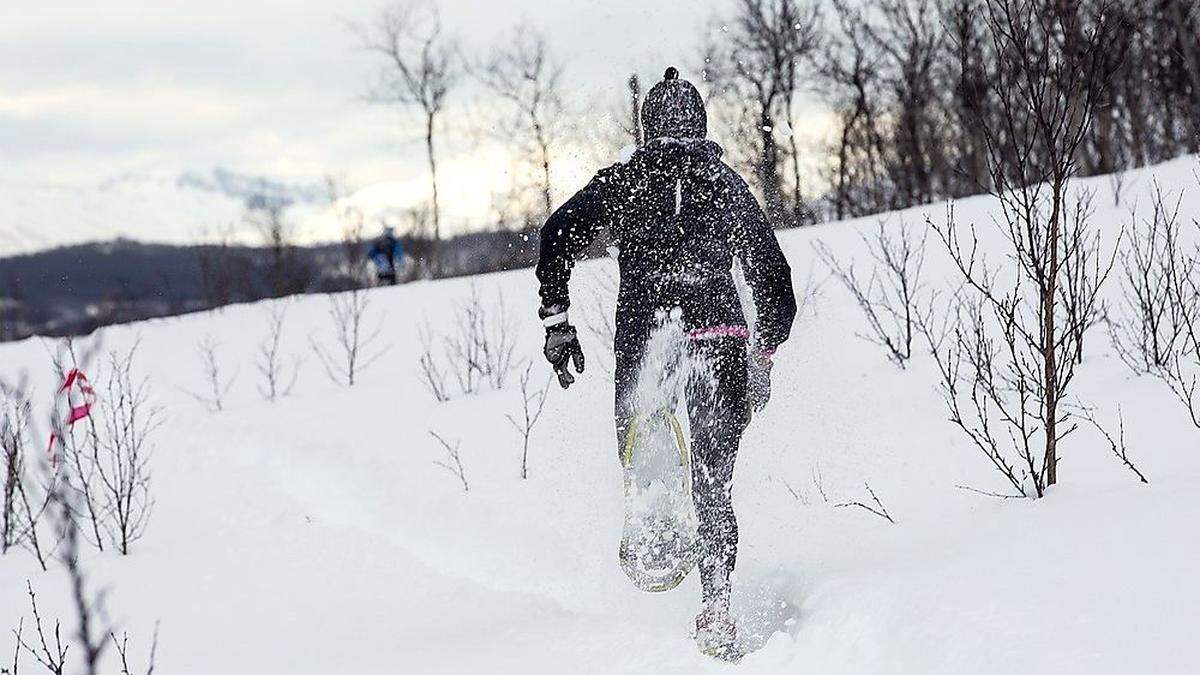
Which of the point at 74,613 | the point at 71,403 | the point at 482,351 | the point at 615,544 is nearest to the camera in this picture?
the point at 615,544

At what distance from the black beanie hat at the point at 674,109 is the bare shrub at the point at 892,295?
3.71 metres

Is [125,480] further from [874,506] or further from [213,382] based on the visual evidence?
[874,506]

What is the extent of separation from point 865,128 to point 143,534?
2042cm

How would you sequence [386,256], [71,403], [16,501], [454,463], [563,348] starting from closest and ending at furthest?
1. [563,348]
2. [71,403]
3. [16,501]
4. [454,463]
5. [386,256]

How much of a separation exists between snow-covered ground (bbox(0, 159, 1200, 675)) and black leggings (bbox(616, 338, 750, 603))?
0.29 metres

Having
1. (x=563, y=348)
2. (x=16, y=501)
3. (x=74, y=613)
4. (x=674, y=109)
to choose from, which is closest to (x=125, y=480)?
(x=16, y=501)

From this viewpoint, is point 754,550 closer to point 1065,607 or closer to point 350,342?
point 1065,607

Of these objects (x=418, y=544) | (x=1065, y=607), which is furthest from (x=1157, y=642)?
(x=418, y=544)

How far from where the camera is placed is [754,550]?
4.34 meters

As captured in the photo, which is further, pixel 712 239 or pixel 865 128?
pixel 865 128

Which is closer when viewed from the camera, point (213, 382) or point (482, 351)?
point (482, 351)

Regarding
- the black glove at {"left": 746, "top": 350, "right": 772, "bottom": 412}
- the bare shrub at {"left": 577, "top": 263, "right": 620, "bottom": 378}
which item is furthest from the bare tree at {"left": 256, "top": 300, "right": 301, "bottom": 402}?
the black glove at {"left": 746, "top": 350, "right": 772, "bottom": 412}

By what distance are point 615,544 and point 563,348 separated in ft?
5.07

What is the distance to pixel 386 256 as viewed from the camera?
59.1ft
